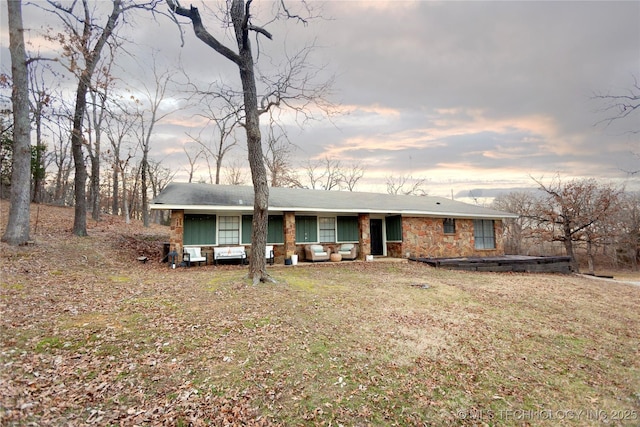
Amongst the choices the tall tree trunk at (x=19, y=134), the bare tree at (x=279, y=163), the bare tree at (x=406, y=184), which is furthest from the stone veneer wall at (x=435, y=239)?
the bare tree at (x=406, y=184)

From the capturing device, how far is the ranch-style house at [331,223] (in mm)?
11836

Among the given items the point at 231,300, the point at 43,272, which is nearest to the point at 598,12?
the point at 231,300

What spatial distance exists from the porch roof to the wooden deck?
2.63 metres

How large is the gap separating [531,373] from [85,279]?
359 inches

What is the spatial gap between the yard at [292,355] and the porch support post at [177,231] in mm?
3240

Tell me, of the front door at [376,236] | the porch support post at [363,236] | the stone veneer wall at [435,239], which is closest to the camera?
the porch support post at [363,236]

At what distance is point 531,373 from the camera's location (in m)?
4.27

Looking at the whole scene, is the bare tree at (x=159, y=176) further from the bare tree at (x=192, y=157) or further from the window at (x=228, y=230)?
the window at (x=228, y=230)

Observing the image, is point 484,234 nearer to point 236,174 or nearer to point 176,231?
point 176,231

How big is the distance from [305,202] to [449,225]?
792 centimetres

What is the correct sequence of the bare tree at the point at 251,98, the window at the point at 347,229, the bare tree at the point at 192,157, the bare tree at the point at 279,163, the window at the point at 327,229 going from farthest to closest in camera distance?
the bare tree at the point at 279,163, the bare tree at the point at 192,157, the window at the point at 347,229, the window at the point at 327,229, the bare tree at the point at 251,98

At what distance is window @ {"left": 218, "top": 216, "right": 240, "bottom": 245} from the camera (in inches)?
490

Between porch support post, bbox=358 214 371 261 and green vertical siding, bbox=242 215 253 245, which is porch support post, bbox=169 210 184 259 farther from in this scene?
porch support post, bbox=358 214 371 261

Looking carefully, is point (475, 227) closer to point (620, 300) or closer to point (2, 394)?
point (620, 300)
